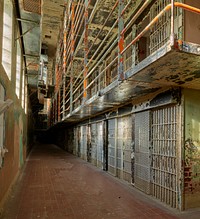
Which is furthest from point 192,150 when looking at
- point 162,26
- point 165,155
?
point 162,26

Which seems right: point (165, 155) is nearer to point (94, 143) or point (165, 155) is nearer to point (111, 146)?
point (111, 146)

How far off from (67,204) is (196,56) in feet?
13.5

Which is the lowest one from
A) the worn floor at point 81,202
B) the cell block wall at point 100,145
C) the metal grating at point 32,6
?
the worn floor at point 81,202

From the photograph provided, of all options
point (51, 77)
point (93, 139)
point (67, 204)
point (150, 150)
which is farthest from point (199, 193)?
point (51, 77)

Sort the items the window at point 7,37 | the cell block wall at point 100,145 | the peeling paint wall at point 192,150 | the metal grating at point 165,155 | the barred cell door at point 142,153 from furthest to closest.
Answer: the cell block wall at point 100,145
the barred cell door at point 142,153
the window at point 7,37
the metal grating at point 165,155
the peeling paint wall at point 192,150

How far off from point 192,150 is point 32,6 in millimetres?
5261

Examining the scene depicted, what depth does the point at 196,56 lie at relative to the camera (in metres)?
2.85

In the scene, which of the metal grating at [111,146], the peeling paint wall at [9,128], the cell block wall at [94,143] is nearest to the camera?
the peeling paint wall at [9,128]

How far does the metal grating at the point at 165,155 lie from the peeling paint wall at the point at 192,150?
9.4 inches

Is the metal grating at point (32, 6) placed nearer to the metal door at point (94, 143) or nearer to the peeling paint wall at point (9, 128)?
the peeling paint wall at point (9, 128)

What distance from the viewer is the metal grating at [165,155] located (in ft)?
15.1

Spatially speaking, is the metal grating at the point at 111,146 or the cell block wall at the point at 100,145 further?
the cell block wall at the point at 100,145

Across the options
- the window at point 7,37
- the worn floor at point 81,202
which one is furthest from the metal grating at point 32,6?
the worn floor at point 81,202

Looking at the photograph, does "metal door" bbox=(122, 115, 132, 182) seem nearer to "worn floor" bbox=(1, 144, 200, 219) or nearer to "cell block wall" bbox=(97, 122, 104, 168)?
"worn floor" bbox=(1, 144, 200, 219)
